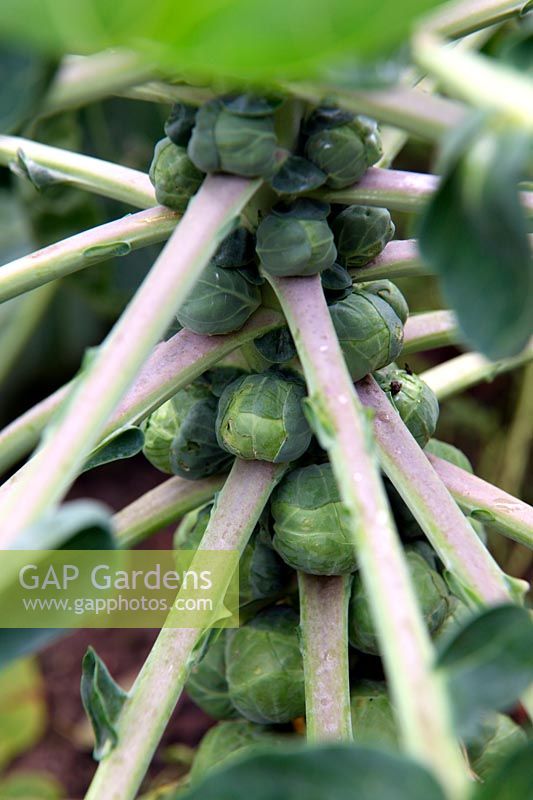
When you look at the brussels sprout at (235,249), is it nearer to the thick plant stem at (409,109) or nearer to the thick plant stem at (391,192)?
the thick plant stem at (391,192)

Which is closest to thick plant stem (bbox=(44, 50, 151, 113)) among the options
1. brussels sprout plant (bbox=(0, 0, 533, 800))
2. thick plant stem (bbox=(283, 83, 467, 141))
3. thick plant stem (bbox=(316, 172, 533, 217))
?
brussels sprout plant (bbox=(0, 0, 533, 800))

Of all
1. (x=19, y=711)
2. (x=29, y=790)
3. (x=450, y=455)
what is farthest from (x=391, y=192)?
(x=19, y=711)

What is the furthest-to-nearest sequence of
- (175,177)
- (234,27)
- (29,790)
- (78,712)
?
(78,712) < (29,790) < (175,177) < (234,27)

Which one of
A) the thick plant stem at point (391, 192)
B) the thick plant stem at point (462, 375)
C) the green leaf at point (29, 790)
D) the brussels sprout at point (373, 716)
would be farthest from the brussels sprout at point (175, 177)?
the green leaf at point (29, 790)

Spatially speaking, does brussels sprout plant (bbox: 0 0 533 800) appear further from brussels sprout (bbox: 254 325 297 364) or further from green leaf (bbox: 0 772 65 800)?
green leaf (bbox: 0 772 65 800)

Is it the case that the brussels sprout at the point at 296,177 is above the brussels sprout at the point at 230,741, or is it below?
above

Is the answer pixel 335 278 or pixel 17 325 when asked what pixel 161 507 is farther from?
pixel 17 325
